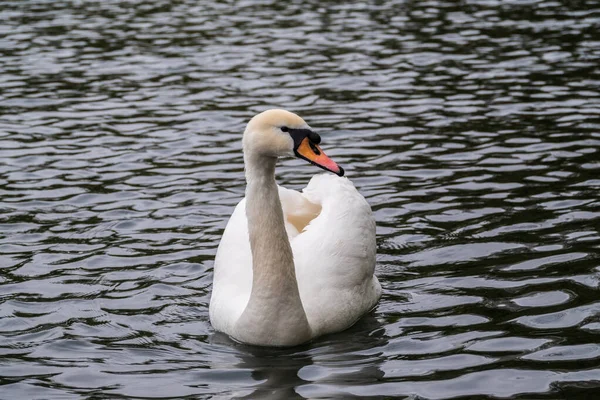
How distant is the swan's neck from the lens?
736 cm

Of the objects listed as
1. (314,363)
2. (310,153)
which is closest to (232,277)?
(314,363)

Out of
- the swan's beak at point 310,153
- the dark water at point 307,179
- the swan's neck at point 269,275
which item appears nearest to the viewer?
the dark water at point 307,179

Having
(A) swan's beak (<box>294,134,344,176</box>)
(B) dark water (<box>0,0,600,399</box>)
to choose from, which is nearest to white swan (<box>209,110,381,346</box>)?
(A) swan's beak (<box>294,134,344,176</box>)

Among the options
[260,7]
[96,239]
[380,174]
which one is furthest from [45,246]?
[260,7]

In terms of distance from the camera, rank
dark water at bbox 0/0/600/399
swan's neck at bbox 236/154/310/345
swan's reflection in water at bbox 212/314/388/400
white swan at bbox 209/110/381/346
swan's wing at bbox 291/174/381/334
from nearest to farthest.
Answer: swan's reflection in water at bbox 212/314/388/400 < dark water at bbox 0/0/600/399 < white swan at bbox 209/110/381/346 < swan's neck at bbox 236/154/310/345 < swan's wing at bbox 291/174/381/334

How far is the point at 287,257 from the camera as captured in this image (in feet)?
24.5

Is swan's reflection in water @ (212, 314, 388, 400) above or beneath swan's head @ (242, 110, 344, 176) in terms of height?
beneath

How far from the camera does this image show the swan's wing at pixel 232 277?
776 centimetres

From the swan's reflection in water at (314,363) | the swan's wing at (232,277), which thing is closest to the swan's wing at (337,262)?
the swan's reflection in water at (314,363)

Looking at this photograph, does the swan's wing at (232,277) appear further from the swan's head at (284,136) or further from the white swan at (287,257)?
the swan's head at (284,136)

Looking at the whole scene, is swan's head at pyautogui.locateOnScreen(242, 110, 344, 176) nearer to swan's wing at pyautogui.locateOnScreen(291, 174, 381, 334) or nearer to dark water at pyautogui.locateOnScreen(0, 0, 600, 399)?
swan's wing at pyautogui.locateOnScreen(291, 174, 381, 334)

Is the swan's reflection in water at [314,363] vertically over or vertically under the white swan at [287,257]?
under

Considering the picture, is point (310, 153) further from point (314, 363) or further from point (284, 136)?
point (314, 363)

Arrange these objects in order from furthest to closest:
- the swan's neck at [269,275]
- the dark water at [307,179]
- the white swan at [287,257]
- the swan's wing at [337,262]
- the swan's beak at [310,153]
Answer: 1. the swan's wing at [337,262]
2. the swan's neck at [269,275]
3. the white swan at [287,257]
4. the swan's beak at [310,153]
5. the dark water at [307,179]
